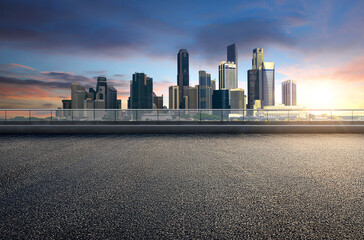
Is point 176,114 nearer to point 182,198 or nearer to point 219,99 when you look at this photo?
point 182,198

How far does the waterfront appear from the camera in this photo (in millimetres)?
2557

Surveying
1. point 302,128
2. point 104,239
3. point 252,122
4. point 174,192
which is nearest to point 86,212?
point 104,239

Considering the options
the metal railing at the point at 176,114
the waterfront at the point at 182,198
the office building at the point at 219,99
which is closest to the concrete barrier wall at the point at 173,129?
the metal railing at the point at 176,114

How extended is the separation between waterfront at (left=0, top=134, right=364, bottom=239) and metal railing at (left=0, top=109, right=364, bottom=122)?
11391 millimetres

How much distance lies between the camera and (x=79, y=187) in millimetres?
4062

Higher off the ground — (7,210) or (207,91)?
(207,91)

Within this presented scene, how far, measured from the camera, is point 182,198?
3.48 meters

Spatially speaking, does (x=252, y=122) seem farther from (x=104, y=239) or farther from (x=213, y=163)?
(x=104, y=239)

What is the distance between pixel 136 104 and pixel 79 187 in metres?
108

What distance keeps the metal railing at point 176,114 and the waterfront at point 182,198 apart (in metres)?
11.4

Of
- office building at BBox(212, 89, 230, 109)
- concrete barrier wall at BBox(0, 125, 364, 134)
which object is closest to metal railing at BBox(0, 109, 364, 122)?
concrete barrier wall at BBox(0, 125, 364, 134)

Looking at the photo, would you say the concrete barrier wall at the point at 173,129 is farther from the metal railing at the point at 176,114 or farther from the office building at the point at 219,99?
the office building at the point at 219,99

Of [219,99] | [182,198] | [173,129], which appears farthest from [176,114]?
[219,99]

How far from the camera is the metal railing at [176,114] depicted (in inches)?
685
